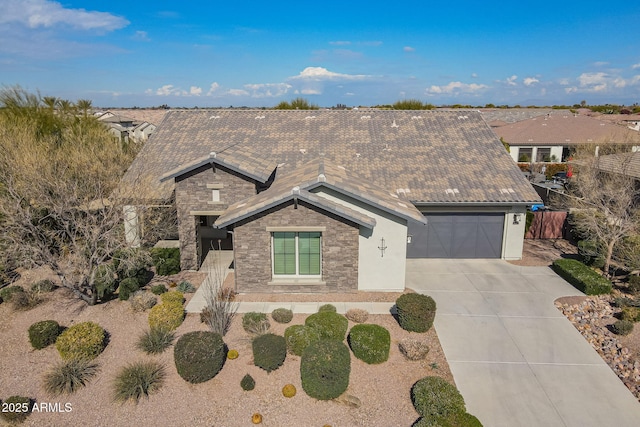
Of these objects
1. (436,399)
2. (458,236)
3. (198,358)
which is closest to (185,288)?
(198,358)

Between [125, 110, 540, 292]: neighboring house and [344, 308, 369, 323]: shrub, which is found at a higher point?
[125, 110, 540, 292]: neighboring house

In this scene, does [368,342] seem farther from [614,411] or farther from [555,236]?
[555,236]

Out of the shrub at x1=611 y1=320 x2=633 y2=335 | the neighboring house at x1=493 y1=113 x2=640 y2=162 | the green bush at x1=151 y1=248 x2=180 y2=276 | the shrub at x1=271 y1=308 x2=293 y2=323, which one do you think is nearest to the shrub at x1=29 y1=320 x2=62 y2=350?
the green bush at x1=151 y1=248 x2=180 y2=276

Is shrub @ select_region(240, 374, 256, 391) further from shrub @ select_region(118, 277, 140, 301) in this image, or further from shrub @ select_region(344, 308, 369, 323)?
shrub @ select_region(118, 277, 140, 301)

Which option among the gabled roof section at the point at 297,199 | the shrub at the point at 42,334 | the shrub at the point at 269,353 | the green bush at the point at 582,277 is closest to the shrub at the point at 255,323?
the shrub at the point at 269,353

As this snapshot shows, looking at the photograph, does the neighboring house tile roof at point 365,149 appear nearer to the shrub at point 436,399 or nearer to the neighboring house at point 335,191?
the neighboring house at point 335,191

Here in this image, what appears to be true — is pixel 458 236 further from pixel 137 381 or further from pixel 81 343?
pixel 81 343
